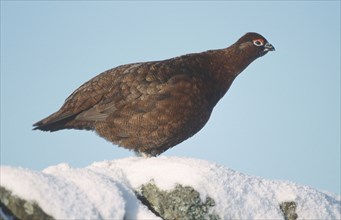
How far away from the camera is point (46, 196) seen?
180 inches

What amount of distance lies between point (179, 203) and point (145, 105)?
334 cm

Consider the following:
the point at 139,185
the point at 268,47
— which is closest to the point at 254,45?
the point at 268,47

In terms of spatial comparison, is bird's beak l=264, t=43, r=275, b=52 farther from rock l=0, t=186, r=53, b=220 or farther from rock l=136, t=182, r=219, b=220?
rock l=0, t=186, r=53, b=220

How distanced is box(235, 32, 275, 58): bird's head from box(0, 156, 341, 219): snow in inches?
147

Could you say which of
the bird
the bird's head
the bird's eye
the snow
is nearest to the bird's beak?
the bird's head

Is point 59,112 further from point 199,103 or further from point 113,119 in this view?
point 199,103

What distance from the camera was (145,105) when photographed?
8766mm

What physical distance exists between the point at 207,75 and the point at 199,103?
767 millimetres

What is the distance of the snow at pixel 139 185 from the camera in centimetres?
464

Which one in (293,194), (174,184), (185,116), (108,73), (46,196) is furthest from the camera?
(108,73)

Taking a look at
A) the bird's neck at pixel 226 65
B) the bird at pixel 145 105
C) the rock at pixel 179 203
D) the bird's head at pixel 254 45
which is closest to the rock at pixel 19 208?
the rock at pixel 179 203

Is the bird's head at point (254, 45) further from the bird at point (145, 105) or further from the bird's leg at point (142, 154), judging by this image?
the bird's leg at point (142, 154)

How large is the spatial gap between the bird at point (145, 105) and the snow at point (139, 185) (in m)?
1.81

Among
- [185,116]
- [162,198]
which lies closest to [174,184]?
[162,198]
